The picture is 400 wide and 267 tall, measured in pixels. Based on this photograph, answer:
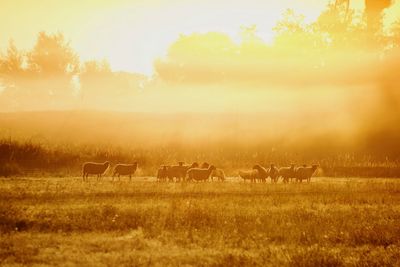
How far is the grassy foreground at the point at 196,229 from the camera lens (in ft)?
36.5

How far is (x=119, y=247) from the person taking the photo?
1203cm

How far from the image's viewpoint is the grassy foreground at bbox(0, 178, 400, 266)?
36.5 ft

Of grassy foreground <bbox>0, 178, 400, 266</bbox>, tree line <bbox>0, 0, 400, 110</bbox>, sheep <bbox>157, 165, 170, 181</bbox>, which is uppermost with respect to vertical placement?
tree line <bbox>0, 0, 400, 110</bbox>

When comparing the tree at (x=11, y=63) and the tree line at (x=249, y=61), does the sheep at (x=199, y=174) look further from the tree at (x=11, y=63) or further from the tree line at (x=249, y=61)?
the tree at (x=11, y=63)

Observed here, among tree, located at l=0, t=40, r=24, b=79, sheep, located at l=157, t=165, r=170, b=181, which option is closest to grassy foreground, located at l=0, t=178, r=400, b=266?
sheep, located at l=157, t=165, r=170, b=181

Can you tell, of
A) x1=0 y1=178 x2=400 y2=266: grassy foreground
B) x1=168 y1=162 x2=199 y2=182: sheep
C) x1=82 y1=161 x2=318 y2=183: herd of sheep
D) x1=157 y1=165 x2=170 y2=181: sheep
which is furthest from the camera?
x1=168 y1=162 x2=199 y2=182: sheep

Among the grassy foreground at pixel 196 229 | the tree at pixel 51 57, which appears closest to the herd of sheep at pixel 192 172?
the grassy foreground at pixel 196 229

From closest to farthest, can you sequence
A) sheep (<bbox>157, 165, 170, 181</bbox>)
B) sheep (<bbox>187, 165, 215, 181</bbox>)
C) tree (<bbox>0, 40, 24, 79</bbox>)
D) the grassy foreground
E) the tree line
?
1. the grassy foreground
2. sheep (<bbox>187, 165, 215, 181</bbox>)
3. sheep (<bbox>157, 165, 170, 181</bbox>)
4. the tree line
5. tree (<bbox>0, 40, 24, 79</bbox>)

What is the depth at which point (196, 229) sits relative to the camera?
46.7ft

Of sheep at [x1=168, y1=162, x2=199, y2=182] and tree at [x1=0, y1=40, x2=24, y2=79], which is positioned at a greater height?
tree at [x1=0, y1=40, x2=24, y2=79]

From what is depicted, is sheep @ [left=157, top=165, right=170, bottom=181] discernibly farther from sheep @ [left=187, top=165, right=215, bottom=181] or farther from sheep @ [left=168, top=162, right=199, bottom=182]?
sheep @ [left=187, top=165, right=215, bottom=181]

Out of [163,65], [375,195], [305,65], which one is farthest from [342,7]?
[375,195]

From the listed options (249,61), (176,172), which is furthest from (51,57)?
(176,172)

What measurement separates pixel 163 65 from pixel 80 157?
214 ft
